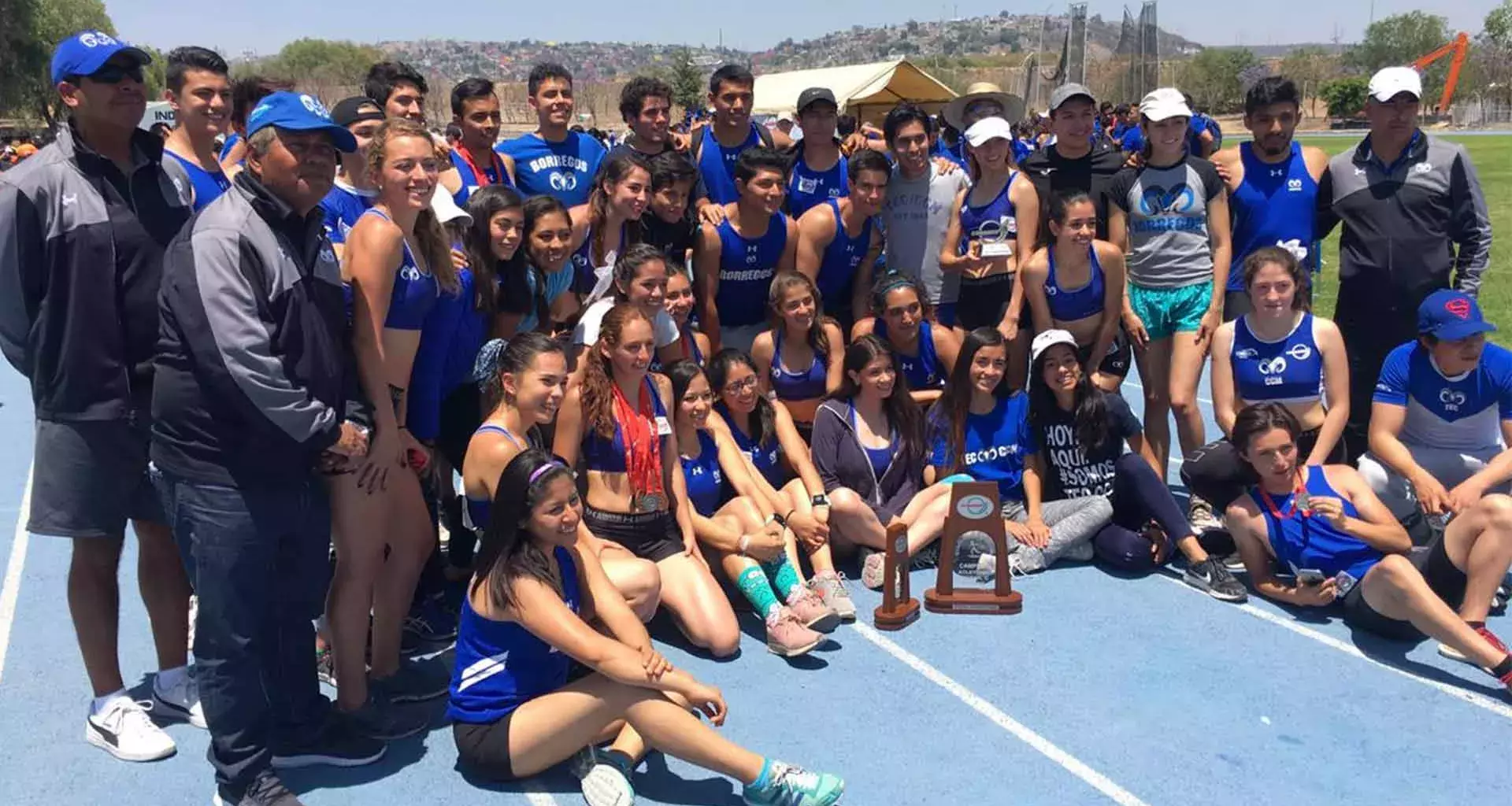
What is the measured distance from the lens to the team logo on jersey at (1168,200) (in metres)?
5.77

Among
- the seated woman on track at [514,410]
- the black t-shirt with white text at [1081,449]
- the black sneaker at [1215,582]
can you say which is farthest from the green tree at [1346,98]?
the seated woman on track at [514,410]

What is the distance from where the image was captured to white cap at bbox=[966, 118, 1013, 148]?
5781mm

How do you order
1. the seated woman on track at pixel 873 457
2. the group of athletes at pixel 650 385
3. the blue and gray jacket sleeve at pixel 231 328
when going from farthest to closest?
the seated woman on track at pixel 873 457 < the group of athletes at pixel 650 385 < the blue and gray jacket sleeve at pixel 231 328

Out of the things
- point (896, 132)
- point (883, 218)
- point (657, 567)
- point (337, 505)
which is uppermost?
point (896, 132)

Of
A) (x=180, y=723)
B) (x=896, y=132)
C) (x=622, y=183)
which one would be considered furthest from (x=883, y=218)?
(x=180, y=723)

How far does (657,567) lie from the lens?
15.0 feet

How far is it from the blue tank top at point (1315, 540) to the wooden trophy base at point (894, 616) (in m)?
1.64

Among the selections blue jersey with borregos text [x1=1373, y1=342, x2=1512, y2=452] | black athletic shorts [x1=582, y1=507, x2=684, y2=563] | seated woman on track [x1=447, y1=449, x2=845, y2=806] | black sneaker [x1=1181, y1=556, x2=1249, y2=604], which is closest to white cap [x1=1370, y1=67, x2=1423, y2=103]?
blue jersey with borregos text [x1=1373, y1=342, x2=1512, y2=452]

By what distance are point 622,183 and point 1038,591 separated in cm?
278

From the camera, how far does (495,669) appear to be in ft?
11.5

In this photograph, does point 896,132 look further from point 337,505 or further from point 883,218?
point 337,505

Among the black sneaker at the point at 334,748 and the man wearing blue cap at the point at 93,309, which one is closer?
the man wearing blue cap at the point at 93,309

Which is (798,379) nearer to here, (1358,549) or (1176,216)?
(1176,216)

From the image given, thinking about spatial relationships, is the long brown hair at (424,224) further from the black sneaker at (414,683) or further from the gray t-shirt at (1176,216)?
the gray t-shirt at (1176,216)
